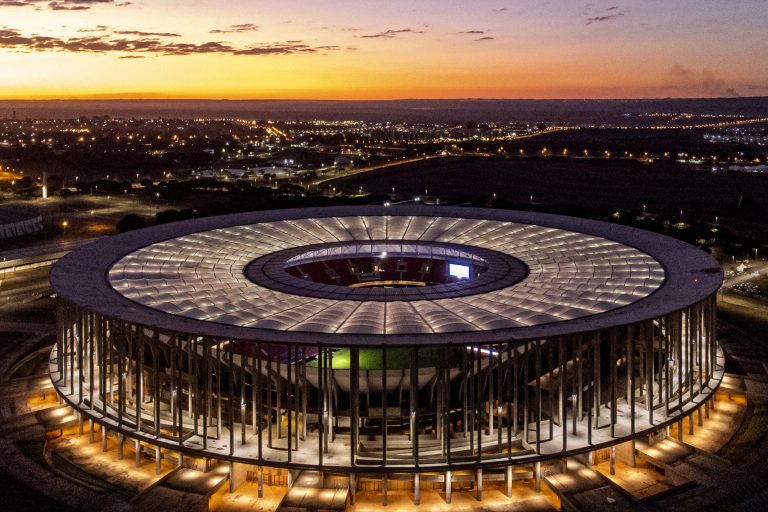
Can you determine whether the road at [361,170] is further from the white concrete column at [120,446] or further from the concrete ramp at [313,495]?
the concrete ramp at [313,495]

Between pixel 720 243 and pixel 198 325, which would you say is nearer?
pixel 198 325

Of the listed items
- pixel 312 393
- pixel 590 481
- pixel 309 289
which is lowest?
pixel 590 481

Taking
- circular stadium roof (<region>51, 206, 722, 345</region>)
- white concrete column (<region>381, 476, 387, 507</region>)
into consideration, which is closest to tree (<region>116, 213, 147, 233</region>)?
circular stadium roof (<region>51, 206, 722, 345</region>)

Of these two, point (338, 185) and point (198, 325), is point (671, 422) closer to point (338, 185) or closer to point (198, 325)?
point (198, 325)

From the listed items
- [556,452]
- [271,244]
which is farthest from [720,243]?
[556,452]

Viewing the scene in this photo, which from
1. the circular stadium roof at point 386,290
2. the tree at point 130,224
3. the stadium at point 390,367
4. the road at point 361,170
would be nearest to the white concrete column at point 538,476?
the stadium at point 390,367

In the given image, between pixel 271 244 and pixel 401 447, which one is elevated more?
pixel 271 244

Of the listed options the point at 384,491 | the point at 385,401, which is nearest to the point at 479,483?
the point at 384,491

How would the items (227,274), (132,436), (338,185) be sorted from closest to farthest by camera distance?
(132,436), (227,274), (338,185)
